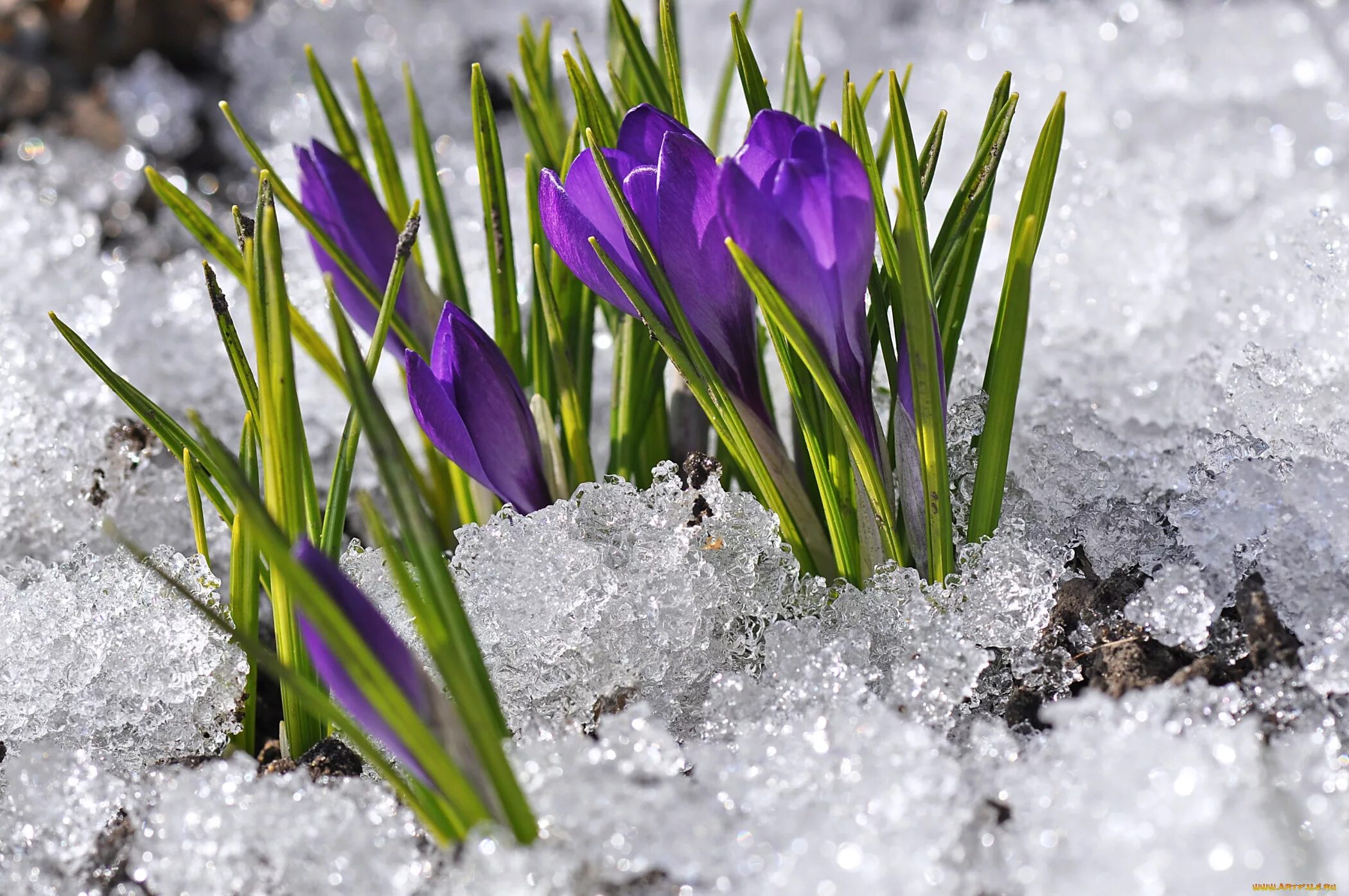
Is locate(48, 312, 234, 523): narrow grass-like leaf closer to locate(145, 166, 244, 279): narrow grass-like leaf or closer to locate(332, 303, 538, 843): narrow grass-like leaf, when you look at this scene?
locate(145, 166, 244, 279): narrow grass-like leaf

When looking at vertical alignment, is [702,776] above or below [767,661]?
below

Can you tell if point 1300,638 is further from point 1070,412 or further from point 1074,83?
point 1074,83

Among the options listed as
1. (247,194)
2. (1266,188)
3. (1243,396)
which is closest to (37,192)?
(247,194)

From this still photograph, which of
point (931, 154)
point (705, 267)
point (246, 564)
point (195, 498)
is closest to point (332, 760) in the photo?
point (246, 564)

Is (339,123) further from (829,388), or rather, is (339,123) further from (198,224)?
(829,388)

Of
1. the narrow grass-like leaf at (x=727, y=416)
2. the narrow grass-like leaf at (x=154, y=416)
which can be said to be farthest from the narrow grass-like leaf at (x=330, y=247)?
the narrow grass-like leaf at (x=727, y=416)

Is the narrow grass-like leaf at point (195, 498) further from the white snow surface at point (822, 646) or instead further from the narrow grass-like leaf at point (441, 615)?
the narrow grass-like leaf at point (441, 615)

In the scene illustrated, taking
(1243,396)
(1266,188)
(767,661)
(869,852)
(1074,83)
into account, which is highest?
(1074,83)
